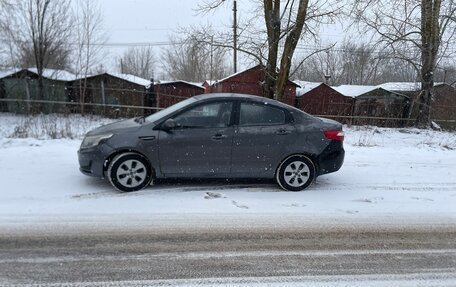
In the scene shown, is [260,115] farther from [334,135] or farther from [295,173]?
[334,135]

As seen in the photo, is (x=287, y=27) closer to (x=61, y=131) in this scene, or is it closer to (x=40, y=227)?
(x=61, y=131)

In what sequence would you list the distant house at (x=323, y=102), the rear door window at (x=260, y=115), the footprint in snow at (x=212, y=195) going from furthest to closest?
the distant house at (x=323, y=102) → the rear door window at (x=260, y=115) → the footprint in snow at (x=212, y=195)

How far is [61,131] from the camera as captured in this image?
1005cm

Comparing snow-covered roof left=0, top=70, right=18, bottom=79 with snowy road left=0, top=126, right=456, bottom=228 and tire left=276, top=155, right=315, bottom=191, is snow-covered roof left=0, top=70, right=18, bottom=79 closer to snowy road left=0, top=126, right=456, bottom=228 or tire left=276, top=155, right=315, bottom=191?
snowy road left=0, top=126, right=456, bottom=228

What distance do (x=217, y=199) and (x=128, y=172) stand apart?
1.43 meters

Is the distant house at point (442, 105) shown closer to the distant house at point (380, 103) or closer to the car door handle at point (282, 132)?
the distant house at point (380, 103)

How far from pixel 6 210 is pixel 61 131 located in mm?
5776

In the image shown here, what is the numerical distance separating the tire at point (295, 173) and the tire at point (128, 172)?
7.17ft

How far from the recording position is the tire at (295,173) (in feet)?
19.6

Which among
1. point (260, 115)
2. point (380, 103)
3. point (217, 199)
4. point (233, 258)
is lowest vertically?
point (233, 258)

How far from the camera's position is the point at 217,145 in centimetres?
570

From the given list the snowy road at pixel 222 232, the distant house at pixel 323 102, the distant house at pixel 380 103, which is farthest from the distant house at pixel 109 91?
the snowy road at pixel 222 232

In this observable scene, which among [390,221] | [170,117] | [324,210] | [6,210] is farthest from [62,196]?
[390,221]

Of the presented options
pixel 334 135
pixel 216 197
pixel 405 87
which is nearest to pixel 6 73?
pixel 216 197
